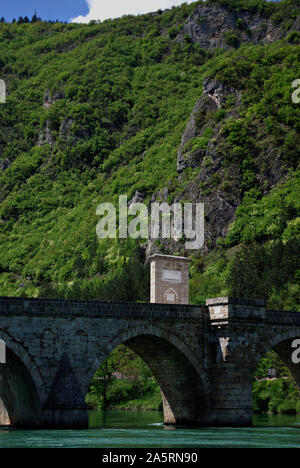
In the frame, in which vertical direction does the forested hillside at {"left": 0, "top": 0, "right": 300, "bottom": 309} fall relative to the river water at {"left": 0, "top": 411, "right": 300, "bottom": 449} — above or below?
above

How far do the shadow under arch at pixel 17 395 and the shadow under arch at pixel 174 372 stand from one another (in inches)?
195

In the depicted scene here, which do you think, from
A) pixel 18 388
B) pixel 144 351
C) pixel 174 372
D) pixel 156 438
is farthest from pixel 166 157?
pixel 156 438

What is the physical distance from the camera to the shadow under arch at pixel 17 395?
42.5 metres

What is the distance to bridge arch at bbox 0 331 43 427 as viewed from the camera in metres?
42.1

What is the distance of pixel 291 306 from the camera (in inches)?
2963

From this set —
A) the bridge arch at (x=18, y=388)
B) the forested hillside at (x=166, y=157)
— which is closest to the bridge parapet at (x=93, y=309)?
the bridge arch at (x=18, y=388)

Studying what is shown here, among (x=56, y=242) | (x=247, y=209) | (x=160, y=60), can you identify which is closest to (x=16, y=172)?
(x=56, y=242)

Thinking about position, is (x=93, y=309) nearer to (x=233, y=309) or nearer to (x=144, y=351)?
(x=144, y=351)

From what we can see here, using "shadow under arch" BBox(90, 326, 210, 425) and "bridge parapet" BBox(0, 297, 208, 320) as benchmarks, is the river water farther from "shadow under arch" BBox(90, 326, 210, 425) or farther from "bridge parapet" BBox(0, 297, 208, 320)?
"bridge parapet" BBox(0, 297, 208, 320)

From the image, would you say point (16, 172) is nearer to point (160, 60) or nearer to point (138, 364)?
point (160, 60)

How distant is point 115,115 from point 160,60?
28.7 metres

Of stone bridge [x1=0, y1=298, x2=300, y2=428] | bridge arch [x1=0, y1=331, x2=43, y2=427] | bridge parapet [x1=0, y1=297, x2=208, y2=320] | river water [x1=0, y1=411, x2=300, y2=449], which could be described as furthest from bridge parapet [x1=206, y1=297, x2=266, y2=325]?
bridge arch [x1=0, y1=331, x2=43, y2=427]

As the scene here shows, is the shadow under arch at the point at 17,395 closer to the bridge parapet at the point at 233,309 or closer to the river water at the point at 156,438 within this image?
the river water at the point at 156,438

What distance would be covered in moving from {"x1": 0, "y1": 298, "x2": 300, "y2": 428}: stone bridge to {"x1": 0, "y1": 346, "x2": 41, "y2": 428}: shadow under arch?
5 centimetres
